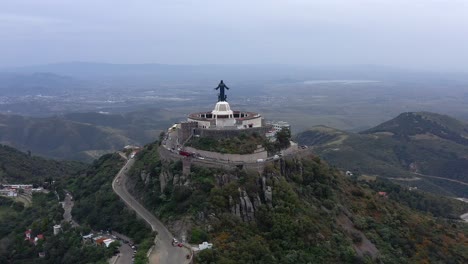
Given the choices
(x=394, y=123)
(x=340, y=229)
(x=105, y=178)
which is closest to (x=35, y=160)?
(x=105, y=178)

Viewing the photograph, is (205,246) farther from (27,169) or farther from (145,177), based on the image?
(27,169)

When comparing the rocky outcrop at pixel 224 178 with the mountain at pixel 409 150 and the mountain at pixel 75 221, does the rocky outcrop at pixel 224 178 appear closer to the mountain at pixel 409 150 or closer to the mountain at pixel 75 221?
the mountain at pixel 75 221

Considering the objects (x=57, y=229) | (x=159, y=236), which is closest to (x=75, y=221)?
(x=57, y=229)

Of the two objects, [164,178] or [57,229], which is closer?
[164,178]

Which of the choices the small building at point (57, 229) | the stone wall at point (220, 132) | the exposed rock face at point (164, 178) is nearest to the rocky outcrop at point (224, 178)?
the exposed rock face at point (164, 178)

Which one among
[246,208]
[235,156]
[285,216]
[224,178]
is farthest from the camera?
[235,156]

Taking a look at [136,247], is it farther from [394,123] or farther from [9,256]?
[394,123]
